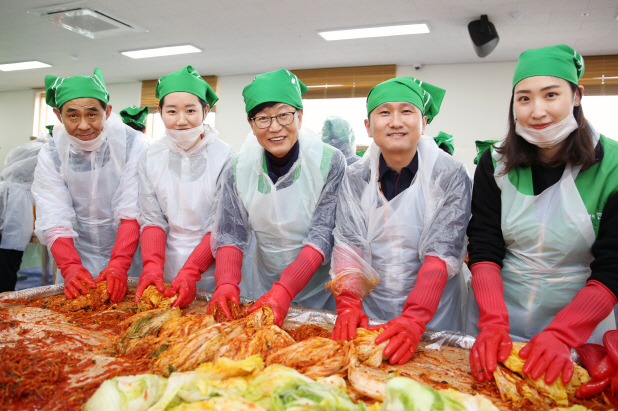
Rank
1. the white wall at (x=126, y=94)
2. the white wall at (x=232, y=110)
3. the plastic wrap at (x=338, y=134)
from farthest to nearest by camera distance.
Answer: the white wall at (x=126, y=94), the white wall at (x=232, y=110), the plastic wrap at (x=338, y=134)

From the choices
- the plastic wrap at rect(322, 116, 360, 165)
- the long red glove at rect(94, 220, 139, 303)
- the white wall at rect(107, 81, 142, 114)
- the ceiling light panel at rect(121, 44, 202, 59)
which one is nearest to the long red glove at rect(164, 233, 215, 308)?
the long red glove at rect(94, 220, 139, 303)

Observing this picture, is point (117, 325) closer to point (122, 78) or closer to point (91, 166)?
point (91, 166)

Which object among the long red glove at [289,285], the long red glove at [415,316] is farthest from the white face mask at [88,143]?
the long red glove at [415,316]

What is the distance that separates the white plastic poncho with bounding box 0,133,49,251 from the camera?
14.0ft

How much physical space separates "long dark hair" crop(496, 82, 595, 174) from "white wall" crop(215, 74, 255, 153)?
8523 mm

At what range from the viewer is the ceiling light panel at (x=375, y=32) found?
6.56 metres

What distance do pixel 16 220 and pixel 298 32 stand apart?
198 inches

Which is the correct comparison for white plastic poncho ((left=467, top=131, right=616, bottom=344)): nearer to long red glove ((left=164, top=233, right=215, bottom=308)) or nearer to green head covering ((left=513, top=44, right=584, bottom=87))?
green head covering ((left=513, top=44, right=584, bottom=87))

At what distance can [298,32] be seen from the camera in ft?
23.2

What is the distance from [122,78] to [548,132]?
1130 cm

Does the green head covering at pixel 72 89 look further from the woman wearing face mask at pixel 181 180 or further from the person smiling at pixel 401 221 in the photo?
the person smiling at pixel 401 221

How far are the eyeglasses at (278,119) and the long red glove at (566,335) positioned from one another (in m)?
1.55

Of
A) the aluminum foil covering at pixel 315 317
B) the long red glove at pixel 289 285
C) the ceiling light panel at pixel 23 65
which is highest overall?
the ceiling light panel at pixel 23 65

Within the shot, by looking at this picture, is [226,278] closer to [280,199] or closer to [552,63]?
[280,199]
